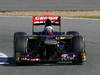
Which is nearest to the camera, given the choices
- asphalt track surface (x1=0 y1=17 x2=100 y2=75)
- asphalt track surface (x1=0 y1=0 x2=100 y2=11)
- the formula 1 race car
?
asphalt track surface (x1=0 y1=17 x2=100 y2=75)

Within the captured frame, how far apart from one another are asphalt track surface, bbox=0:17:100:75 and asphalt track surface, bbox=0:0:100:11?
3906mm

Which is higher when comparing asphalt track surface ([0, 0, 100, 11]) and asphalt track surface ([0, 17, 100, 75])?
asphalt track surface ([0, 0, 100, 11])

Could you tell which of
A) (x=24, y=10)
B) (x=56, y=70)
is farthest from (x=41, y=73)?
(x=24, y=10)

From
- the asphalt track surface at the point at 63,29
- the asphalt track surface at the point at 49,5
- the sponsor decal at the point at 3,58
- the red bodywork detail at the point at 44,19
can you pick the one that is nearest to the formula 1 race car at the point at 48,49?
the asphalt track surface at the point at 63,29

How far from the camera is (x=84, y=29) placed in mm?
18750

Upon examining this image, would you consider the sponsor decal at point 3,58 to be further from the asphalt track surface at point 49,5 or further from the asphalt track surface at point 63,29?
the asphalt track surface at point 49,5

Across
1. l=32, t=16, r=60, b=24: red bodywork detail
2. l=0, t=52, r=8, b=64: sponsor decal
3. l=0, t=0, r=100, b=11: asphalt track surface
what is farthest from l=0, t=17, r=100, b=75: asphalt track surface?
l=0, t=0, r=100, b=11: asphalt track surface

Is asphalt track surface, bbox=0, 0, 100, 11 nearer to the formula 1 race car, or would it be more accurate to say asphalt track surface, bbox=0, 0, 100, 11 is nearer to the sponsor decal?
the sponsor decal

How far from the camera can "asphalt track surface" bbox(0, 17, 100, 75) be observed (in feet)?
36.5

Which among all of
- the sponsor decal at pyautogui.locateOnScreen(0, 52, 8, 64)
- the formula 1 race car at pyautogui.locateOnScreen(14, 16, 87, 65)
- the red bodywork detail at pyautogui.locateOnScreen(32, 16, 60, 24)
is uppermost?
the red bodywork detail at pyautogui.locateOnScreen(32, 16, 60, 24)

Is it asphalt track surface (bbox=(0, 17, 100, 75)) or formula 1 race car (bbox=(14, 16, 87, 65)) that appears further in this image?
formula 1 race car (bbox=(14, 16, 87, 65))

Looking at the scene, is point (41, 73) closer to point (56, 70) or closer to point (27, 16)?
point (56, 70)

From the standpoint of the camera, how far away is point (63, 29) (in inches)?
747

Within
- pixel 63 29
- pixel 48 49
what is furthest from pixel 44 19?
pixel 63 29
